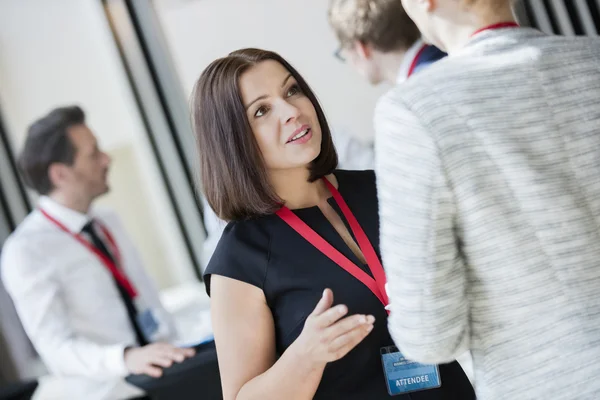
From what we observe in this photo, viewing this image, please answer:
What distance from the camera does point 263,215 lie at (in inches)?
59.2

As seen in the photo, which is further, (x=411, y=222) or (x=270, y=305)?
(x=270, y=305)

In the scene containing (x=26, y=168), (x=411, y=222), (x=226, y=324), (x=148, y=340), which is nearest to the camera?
(x=411, y=222)

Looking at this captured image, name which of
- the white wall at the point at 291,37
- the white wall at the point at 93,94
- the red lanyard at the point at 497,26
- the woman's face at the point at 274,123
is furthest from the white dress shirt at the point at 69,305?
the white wall at the point at 291,37

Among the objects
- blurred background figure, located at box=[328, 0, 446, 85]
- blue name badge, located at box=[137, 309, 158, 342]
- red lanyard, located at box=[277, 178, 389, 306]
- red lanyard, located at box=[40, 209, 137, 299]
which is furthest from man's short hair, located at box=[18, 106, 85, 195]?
red lanyard, located at box=[277, 178, 389, 306]

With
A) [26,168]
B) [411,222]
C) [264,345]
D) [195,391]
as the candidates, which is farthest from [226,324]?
[26,168]

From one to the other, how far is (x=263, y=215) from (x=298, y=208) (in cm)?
9

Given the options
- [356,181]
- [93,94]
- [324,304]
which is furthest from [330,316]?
[93,94]

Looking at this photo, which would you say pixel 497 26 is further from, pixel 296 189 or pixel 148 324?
pixel 148 324

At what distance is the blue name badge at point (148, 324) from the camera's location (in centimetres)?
296

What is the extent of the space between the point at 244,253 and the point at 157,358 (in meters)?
1.14

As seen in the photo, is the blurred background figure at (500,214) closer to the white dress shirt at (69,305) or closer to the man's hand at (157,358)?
the man's hand at (157,358)

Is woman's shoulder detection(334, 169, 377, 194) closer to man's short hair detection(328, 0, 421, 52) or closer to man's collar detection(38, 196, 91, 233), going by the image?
man's short hair detection(328, 0, 421, 52)

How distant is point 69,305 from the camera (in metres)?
2.90

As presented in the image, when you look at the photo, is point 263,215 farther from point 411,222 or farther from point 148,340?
point 148,340
